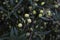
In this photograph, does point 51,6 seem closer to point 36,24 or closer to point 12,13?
point 36,24

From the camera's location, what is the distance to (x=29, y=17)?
1574mm

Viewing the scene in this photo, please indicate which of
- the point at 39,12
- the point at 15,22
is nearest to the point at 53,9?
the point at 39,12

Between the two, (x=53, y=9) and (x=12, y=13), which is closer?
(x=12, y=13)

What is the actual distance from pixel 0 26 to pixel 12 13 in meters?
0.20

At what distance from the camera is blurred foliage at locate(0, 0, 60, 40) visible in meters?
1.54

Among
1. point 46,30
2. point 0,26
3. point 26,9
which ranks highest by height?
point 26,9

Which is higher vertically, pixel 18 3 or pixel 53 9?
pixel 18 3

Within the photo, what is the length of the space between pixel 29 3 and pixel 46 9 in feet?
0.53

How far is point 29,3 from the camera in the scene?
157 centimetres

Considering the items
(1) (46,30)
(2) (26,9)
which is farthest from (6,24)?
(1) (46,30)

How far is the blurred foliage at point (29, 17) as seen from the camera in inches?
60.4

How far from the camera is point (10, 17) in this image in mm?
1554

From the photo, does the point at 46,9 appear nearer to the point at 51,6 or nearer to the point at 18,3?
the point at 51,6

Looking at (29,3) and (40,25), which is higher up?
(29,3)
